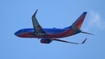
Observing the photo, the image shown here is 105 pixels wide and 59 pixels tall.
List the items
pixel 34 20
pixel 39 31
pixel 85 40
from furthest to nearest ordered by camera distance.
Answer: pixel 85 40 < pixel 39 31 < pixel 34 20

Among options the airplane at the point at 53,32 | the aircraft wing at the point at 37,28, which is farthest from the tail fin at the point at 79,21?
the aircraft wing at the point at 37,28

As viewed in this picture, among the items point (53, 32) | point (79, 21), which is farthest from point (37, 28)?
point (79, 21)

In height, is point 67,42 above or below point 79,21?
below

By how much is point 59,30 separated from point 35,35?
6.42 meters

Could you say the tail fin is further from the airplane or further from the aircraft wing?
the aircraft wing

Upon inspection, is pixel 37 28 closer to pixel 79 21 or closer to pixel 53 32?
pixel 53 32

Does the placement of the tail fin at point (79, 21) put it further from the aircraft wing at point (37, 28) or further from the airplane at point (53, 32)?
the aircraft wing at point (37, 28)

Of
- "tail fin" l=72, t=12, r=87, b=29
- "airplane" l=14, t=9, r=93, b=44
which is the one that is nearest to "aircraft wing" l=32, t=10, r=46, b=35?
"airplane" l=14, t=9, r=93, b=44

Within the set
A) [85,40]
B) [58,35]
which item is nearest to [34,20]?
[58,35]

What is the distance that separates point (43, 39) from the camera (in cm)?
8719

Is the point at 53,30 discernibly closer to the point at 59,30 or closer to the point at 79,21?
the point at 59,30

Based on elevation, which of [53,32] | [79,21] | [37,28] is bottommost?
[53,32]

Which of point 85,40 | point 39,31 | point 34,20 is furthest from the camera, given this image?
point 85,40

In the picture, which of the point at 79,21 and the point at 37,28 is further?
the point at 79,21
